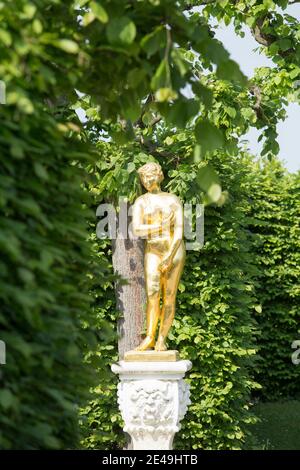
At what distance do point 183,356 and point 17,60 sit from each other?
569cm

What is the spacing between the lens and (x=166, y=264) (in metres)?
6.48

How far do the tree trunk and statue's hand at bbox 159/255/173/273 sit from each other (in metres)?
1.44

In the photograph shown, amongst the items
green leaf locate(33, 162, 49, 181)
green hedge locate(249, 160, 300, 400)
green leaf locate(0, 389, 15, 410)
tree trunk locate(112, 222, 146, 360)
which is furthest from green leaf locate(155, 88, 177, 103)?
green hedge locate(249, 160, 300, 400)

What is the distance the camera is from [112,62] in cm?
301

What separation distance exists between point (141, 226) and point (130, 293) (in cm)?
169

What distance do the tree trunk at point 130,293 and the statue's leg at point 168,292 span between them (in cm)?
130

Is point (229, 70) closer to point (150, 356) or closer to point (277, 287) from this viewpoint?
point (150, 356)

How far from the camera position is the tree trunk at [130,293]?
7.95m

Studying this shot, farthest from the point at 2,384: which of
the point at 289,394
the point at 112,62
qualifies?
the point at 289,394

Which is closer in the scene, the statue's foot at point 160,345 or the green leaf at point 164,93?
the green leaf at point 164,93

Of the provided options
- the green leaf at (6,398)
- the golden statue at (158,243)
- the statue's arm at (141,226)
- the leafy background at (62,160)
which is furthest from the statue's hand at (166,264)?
the green leaf at (6,398)

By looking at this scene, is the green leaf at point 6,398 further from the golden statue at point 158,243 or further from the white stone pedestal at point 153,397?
the golden statue at point 158,243

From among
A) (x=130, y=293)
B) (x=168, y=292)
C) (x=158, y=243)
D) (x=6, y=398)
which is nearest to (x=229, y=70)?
(x=6, y=398)
